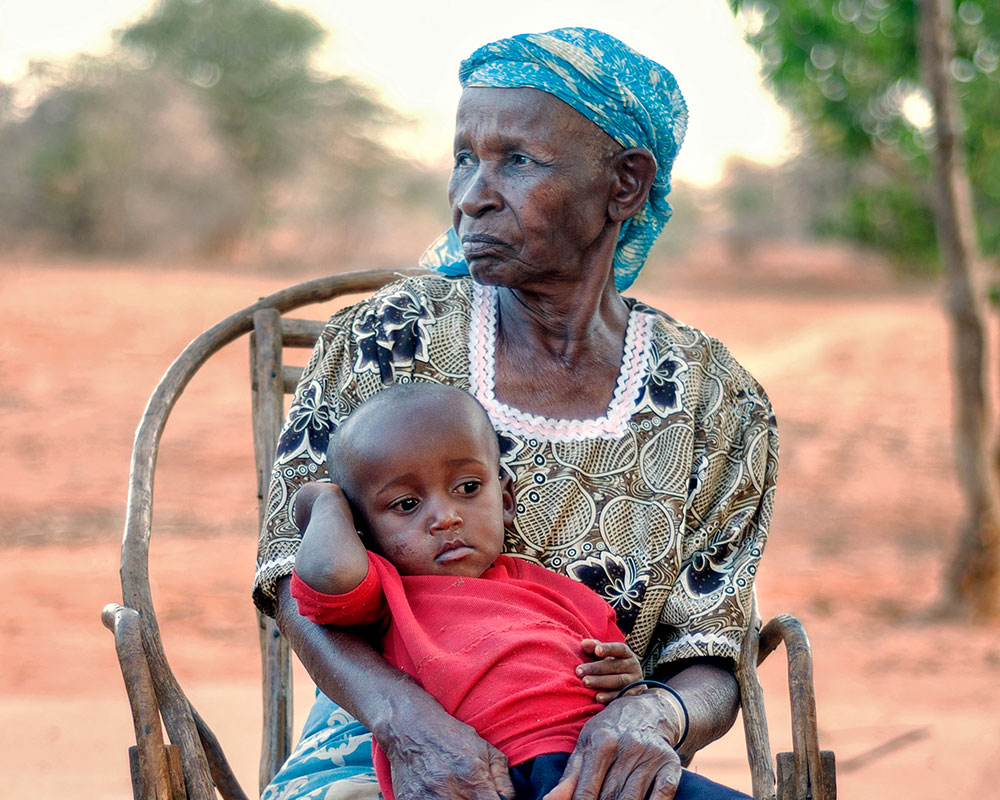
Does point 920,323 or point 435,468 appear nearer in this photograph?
point 435,468

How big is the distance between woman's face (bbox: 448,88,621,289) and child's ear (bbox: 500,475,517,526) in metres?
0.36

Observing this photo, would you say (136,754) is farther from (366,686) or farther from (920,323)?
(920,323)

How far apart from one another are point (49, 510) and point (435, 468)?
336 inches

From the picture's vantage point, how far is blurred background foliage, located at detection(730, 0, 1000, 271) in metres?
7.50

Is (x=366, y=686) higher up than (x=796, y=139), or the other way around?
(x=796, y=139)

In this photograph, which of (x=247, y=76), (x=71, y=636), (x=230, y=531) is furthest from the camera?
(x=247, y=76)

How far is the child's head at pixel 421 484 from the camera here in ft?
6.26

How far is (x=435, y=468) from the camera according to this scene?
1908mm

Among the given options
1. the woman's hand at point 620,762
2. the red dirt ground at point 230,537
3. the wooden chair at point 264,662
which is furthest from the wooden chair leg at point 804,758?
the red dirt ground at point 230,537

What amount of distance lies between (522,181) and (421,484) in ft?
1.94

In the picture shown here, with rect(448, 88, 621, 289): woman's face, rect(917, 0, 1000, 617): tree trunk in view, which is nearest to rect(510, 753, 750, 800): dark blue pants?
rect(448, 88, 621, 289): woman's face

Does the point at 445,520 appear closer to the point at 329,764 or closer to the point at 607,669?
the point at 607,669

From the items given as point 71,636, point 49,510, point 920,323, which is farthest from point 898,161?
point 920,323

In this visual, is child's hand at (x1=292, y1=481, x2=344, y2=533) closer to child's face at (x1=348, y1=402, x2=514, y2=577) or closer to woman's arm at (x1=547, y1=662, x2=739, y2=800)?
child's face at (x1=348, y1=402, x2=514, y2=577)
